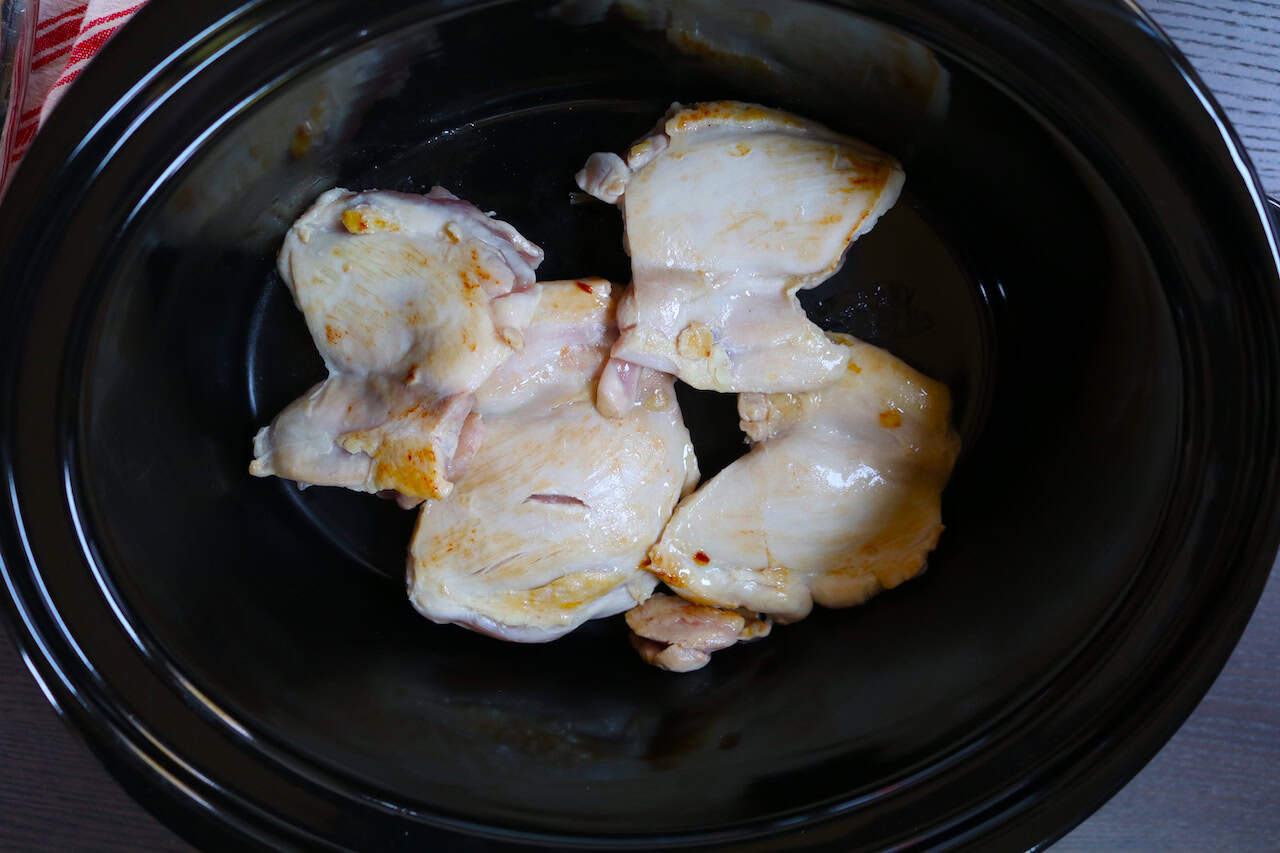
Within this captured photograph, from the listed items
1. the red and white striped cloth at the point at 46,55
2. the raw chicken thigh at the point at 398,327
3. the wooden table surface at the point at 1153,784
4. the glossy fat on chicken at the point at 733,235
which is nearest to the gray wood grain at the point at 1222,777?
the wooden table surface at the point at 1153,784

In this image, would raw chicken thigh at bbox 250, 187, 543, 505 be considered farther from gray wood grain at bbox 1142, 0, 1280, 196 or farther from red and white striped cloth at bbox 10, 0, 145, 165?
gray wood grain at bbox 1142, 0, 1280, 196

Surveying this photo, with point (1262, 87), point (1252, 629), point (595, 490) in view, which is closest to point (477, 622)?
point (595, 490)

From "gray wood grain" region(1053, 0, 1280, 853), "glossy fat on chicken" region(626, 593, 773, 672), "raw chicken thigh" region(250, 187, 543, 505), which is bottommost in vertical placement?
"gray wood grain" region(1053, 0, 1280, 853)

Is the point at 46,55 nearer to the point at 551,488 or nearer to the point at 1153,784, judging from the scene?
the point at 551,488

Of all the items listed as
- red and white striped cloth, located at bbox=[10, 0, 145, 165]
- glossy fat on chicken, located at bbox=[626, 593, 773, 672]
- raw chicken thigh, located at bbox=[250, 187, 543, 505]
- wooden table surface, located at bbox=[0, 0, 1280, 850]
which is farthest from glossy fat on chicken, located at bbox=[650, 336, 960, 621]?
red and white striped cloth, located at bbox=[10, 0, 145, 165]

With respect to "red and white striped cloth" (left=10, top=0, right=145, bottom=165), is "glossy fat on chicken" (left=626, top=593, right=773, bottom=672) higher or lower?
lower

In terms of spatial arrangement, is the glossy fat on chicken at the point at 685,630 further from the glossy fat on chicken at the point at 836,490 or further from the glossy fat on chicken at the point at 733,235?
the glossy fat on chicken at the point at 733,235
